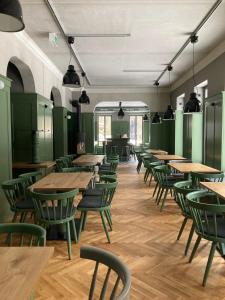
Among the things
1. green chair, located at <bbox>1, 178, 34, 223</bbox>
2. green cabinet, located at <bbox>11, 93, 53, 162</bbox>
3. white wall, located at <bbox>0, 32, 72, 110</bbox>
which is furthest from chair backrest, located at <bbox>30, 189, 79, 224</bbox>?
green cabinet, located at <bbox>11, 93, 53, 162</bbox>

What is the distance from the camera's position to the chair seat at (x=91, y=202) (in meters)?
3.47

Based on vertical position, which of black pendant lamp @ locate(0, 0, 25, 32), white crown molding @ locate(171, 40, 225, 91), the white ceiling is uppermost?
the white ceiling

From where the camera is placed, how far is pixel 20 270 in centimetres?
130

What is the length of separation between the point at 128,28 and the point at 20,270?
409cm

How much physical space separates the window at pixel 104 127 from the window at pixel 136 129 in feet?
4.41

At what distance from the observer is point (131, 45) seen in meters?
5.42

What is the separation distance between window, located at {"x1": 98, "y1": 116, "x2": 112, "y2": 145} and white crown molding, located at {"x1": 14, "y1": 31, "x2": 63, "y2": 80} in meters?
9.80

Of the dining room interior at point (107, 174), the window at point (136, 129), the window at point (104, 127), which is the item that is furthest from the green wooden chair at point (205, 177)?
the window at point (104, 127)

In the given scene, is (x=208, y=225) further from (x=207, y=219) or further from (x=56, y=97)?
(x=56, y=97)

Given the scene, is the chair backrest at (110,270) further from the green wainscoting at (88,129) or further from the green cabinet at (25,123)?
the green wainscoting at (88,129)

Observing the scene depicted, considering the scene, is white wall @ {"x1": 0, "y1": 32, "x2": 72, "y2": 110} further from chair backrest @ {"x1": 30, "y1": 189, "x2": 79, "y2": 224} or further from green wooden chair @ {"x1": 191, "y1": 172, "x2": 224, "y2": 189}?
green wooden chair @ {"x1": 191, "y1": 172, "x2": 224, "y2": 189}

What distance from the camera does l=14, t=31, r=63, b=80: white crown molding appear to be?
4.76 meters

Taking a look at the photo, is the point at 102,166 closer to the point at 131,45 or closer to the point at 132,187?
the point at 132,187

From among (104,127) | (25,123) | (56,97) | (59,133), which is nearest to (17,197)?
(25,123)
